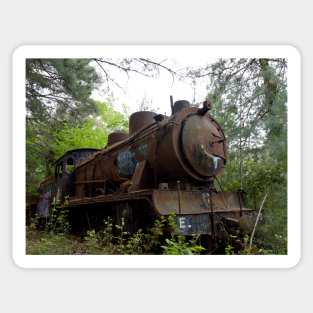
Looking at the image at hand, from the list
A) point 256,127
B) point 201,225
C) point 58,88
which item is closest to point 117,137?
point 58,88

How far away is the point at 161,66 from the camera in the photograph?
17.0 ft

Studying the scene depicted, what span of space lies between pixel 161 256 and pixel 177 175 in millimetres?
1445

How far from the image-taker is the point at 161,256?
4422 millimetres

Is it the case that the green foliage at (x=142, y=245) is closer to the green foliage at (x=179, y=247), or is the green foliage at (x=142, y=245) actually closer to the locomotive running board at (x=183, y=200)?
the green foliage at (x=179, y=247)

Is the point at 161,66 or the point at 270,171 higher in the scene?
the point at 161,66

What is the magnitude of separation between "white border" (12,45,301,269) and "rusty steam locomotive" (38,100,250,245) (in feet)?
2.35

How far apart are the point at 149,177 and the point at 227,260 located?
1851 mm

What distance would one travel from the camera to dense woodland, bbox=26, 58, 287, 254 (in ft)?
16.9

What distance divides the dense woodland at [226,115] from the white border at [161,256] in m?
0.21

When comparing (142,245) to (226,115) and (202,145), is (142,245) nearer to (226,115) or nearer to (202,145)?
(202,145)
